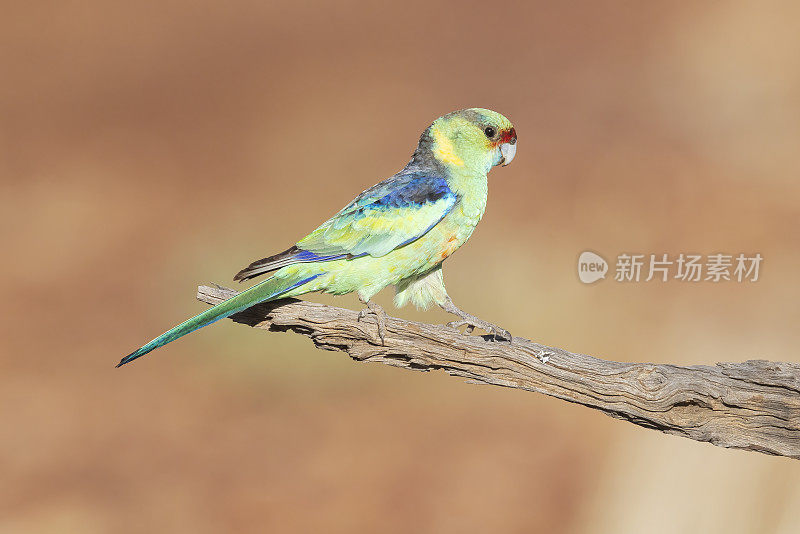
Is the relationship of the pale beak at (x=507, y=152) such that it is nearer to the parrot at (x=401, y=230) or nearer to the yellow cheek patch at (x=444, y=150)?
the parrot at (x=401, y=230)

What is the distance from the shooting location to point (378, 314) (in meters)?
3.84

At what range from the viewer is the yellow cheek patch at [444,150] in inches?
162

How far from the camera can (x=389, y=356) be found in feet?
12.9

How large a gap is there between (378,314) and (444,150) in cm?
105

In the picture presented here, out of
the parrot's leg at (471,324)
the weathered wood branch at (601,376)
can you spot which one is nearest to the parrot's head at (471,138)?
the parrot's leg at (471,324)

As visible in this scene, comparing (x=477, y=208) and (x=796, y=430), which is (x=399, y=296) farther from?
(x=796, y=430)

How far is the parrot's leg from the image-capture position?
409 cm

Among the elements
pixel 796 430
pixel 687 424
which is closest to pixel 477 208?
Answer: pixel 687 424

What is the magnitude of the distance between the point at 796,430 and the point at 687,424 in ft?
1.93

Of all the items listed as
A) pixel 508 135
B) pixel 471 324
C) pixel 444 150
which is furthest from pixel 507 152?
pixel 471 324

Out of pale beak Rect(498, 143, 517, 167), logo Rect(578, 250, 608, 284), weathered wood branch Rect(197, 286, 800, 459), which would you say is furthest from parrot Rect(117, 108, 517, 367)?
logo Rect(578, 250, 608, 284)

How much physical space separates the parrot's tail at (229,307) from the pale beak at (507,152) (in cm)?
133

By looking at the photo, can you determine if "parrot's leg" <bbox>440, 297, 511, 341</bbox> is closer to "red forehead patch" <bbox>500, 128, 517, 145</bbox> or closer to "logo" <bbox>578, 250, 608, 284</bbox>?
"red forehead patch" <bbox>500, 128, 517, 145</bbox>

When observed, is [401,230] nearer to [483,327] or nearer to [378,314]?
[378,314]
